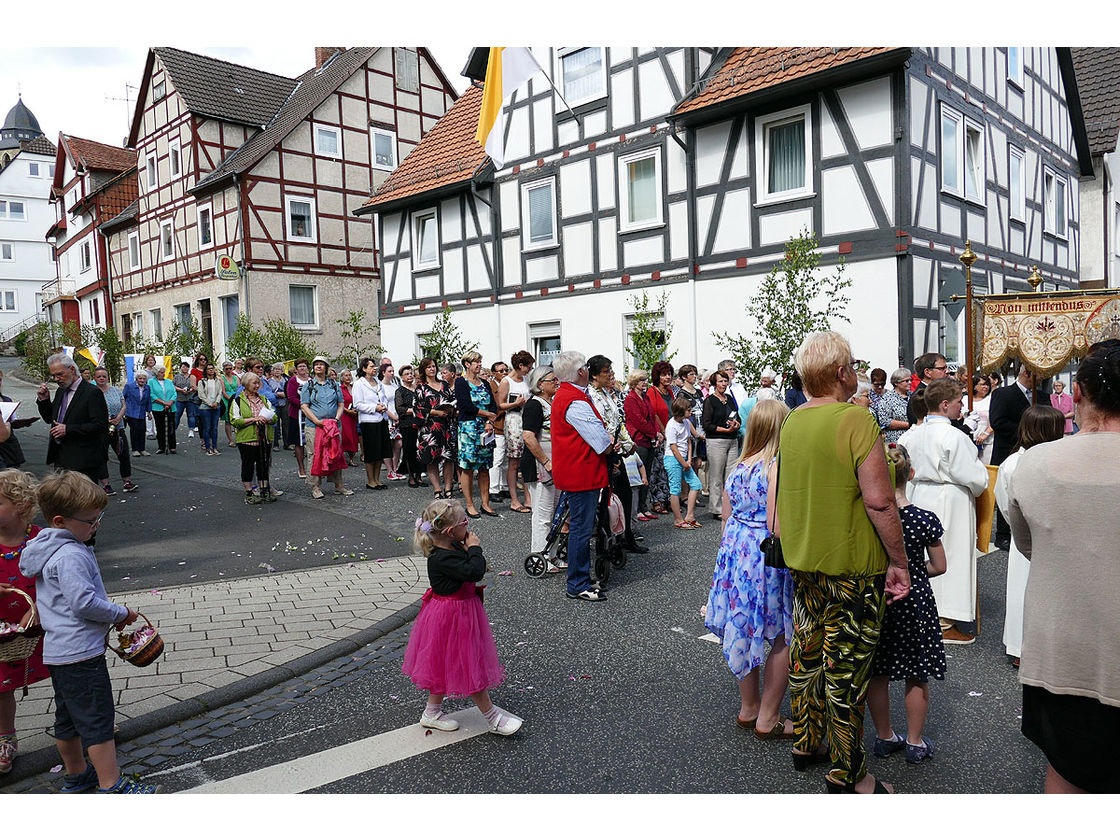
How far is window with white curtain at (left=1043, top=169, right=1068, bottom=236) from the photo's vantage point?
67.1 feet

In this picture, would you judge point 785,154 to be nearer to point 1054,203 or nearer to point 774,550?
point 1054,203

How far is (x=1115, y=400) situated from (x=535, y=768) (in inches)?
112

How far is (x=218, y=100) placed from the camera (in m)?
30.7

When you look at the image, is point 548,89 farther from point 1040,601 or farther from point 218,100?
point 1040,601

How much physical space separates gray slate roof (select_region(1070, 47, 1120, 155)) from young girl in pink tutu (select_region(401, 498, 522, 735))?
25528 millimetres

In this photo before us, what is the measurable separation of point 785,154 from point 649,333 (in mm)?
4653

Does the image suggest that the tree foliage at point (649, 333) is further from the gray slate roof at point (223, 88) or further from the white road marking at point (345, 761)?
the gray slate roof at point (223, 88)

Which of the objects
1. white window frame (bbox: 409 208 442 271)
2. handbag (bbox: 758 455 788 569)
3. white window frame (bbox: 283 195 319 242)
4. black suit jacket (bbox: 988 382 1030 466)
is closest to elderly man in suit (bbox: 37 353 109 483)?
handbag (bbox: 758 455 788 569)

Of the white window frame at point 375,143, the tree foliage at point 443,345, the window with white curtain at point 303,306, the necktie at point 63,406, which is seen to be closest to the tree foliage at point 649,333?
the tree foliage at point 443,345

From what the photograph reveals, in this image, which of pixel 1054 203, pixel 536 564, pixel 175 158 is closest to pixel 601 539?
pixel 536 564

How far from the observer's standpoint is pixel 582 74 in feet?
62.3

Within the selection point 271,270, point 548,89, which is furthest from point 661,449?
point 271,270

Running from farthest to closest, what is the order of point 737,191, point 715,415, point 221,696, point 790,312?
1. point 737,191
2. point 790,312
3. point 715,415
4. point 221,696

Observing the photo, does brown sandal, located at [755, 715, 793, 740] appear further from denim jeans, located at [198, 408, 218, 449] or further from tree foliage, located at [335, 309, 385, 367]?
tree foliage, located at [335, 309, 385, 367]
